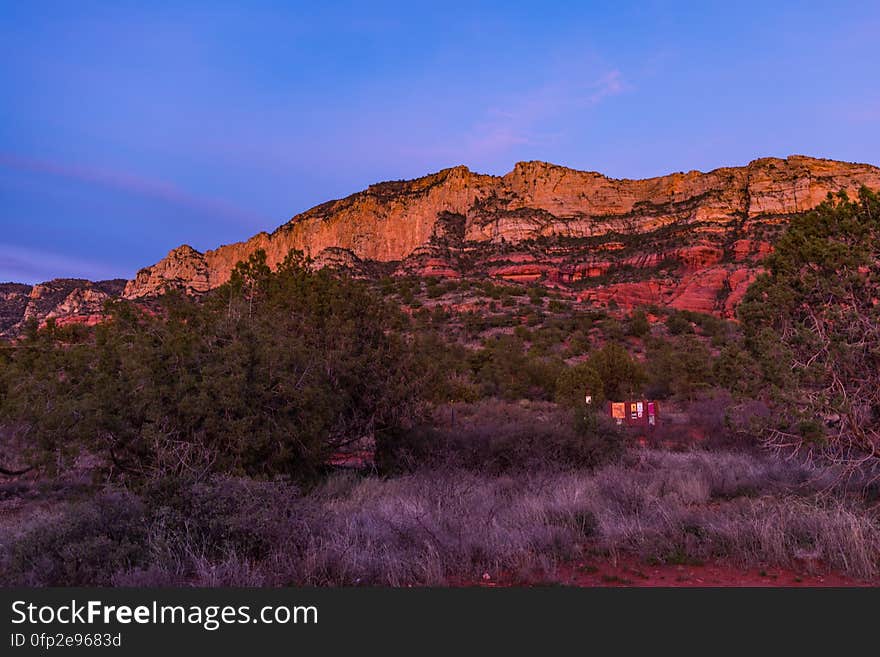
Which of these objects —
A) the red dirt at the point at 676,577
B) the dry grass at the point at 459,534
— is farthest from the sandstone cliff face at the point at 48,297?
the red dirt at the point at 676,577

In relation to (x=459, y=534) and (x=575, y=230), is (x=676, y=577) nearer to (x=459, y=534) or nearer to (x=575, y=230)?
(x=459, y=534)

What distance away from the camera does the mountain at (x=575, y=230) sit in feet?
238

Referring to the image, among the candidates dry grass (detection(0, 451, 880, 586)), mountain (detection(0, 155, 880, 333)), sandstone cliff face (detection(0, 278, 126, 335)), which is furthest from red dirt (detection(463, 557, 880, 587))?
sandstone cliff face (detection(0, 278, 126, 335))

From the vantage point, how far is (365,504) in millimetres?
7762

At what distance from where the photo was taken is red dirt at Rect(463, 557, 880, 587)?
5.35m

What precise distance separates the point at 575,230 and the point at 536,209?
9607 millimetres

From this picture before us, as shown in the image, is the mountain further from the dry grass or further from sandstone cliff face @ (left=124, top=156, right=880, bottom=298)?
the dry grass

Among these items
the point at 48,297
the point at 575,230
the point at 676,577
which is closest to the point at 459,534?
the point at 676,577

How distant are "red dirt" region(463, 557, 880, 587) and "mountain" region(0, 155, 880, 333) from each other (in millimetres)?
57247

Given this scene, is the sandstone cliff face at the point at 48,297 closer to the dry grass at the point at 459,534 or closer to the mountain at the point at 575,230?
the mountain at the point at 575,230

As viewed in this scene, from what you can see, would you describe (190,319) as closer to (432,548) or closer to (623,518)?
(432,548)

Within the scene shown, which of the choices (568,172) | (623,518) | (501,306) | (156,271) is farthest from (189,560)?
(156,271)

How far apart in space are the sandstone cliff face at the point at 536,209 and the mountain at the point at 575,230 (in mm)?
248

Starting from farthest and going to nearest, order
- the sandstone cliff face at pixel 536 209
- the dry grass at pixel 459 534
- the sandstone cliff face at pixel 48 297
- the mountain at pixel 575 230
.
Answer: the sandstone cliff face at pixel 536 209
the sandstone cliff face at pixel 48 297
the mountain at pixel 575 230
the dry grass at pixel 459 534
